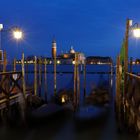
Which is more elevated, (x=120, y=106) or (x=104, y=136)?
(x=120, y=106)

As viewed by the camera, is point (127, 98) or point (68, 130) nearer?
point (127, 98)

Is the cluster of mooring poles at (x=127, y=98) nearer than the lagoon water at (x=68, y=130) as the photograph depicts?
Yes

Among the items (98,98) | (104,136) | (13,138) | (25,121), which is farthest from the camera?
(98,98)

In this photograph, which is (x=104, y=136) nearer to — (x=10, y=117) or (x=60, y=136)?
(x=60, y=136)

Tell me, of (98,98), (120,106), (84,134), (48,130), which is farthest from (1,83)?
(98,98)

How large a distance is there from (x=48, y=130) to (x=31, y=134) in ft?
2.34

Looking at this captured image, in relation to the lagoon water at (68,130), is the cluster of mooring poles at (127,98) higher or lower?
higher

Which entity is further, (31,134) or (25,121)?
(25,121)

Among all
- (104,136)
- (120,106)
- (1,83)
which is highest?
(1,83)

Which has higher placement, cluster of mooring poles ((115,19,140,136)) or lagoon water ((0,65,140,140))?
cluster of mooring poles ((115,19,140,136))

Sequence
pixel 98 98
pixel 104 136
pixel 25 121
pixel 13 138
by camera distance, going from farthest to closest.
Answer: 1. pixel 98 98
2. pixel 25 121
3. pixel 104 136
4. pixel 13 138

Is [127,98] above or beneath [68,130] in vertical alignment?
above

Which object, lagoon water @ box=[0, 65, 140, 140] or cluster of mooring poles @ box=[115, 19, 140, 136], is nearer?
cluster of mooring poles @ box=[115, 19, 140, 136]

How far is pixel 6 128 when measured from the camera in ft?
31.5
